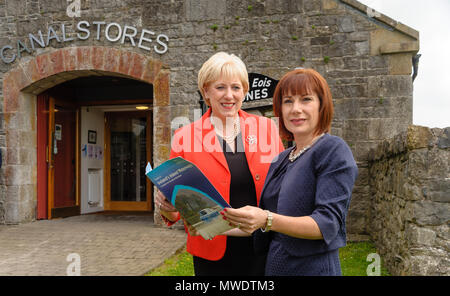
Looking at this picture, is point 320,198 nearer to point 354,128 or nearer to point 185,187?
point 185,187

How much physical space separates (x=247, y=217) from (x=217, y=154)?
2.16ft

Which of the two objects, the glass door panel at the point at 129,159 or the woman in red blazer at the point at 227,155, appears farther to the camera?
the glass door panel at the point at 129,159

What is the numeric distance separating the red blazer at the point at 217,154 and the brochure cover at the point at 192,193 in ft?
1.36

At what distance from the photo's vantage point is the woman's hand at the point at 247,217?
1306mm

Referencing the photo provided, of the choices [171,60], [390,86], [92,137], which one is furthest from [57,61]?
[390,86]

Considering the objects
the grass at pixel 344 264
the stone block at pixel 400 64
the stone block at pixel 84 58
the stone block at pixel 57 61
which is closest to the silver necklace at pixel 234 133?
the grass at pixel 344 264

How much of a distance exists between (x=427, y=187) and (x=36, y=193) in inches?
291

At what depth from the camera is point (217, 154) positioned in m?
1.93

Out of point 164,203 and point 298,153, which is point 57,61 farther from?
point 298,153

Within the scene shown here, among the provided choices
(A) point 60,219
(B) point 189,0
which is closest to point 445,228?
(B) point 189,0

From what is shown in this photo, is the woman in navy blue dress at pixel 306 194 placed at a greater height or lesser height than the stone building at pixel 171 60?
lesser

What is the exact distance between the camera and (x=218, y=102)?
1.92m

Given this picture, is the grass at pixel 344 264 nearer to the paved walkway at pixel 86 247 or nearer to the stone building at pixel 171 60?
the paved walkway at pixel 86 247

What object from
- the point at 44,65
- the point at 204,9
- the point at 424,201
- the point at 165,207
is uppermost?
the point at 204,9
